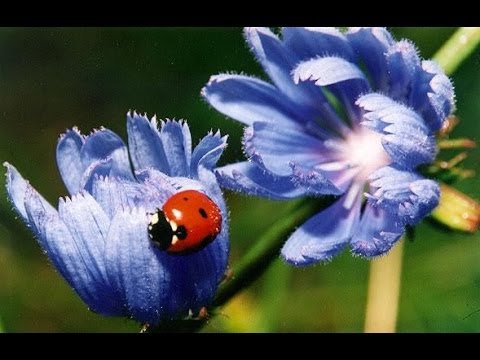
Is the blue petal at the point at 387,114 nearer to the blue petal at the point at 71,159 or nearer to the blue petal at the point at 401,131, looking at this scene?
the blue petal at the point at 401,131

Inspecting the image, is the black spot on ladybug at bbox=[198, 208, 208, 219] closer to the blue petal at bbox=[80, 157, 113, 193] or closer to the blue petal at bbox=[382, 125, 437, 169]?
the blue petal at bbox=[80, 157, 113, 193]

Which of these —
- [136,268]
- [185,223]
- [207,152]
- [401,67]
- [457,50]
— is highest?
[457,50]

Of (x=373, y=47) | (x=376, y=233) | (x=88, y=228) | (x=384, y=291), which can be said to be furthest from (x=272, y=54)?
(x=384, y=291)

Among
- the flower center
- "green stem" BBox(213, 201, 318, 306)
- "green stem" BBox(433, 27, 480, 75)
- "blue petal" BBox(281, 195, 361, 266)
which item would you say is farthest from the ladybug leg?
"green stem" BBox(433, 27, 480, 75)

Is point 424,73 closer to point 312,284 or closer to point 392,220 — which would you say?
point 392,220

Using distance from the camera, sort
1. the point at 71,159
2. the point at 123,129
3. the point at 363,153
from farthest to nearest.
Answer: the point at 123,129 < the point at 363,153 < the point at 71,159

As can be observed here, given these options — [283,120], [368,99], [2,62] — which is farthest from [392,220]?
[2,62]

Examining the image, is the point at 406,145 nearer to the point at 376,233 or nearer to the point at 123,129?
the point at 376,233
